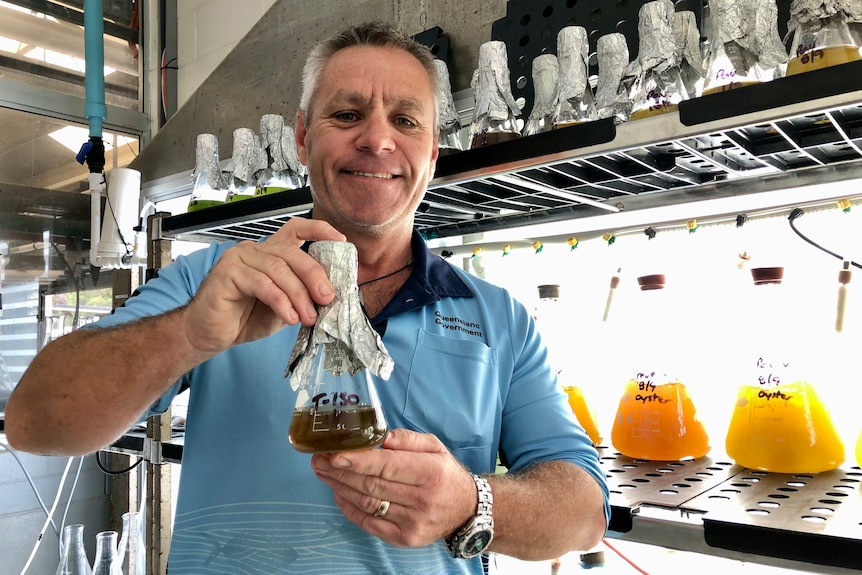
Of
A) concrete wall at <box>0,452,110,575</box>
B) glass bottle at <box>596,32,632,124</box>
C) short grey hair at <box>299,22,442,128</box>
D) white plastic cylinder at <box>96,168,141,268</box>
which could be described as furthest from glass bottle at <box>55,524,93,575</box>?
glass bottle at <box>596,32,632,124</box>

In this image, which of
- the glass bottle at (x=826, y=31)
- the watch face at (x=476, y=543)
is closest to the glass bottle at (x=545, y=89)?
the glass bottle at (x=826, y=31)

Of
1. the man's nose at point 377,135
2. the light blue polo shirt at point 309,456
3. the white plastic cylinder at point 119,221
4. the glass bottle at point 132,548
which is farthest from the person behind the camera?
the white plastic cylinder at point 119,221

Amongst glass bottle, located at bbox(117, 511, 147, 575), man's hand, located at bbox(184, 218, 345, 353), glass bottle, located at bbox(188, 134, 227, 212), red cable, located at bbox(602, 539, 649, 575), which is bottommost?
glass bottle, located at bbox(117, 511, 147, 575)

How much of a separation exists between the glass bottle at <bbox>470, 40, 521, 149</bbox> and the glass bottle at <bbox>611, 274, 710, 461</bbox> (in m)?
0.38

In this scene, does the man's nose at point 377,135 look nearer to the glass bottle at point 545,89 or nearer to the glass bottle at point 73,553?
the glass bottle at point 545,89

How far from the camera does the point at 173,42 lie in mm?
2811

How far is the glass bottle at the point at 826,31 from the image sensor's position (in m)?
0.80

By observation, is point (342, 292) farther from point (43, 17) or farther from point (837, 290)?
point (43, 17)

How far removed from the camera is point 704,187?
1.32 m

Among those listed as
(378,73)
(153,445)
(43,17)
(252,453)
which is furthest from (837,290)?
(43,17)

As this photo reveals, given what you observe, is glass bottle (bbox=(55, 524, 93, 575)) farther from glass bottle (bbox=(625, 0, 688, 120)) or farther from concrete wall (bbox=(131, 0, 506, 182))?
glass bottle (bbox=(625, 0, 688, 120))

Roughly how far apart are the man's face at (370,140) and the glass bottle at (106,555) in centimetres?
133

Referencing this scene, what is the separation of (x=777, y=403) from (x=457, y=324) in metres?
0.53

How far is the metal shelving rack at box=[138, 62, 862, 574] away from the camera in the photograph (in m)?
0.77
